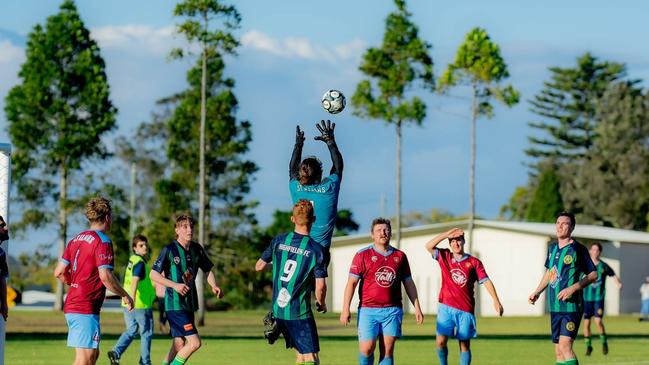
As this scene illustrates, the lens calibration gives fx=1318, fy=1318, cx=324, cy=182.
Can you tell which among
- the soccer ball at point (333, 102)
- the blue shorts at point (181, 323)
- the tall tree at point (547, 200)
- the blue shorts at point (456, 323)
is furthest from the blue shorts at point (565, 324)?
the tall tree at point (547, 200)

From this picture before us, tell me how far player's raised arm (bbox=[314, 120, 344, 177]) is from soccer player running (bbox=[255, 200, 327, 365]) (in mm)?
1317

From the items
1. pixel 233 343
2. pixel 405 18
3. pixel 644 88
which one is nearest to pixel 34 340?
pixel 233 343

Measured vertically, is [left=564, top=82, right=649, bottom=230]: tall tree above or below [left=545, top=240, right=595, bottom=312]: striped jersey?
above

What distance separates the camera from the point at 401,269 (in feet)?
49.5

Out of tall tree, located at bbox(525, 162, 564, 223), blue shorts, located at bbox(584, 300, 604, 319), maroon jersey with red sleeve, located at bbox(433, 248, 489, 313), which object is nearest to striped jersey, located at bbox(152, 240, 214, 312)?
maroon jersey with red sleeve, located at bbox(433, 248, 489, 313)

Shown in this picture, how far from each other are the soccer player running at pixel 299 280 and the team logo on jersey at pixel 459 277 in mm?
4666

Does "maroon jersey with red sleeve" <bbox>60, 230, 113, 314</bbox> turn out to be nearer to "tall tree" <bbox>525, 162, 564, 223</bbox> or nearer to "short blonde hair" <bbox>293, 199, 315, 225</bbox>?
"short blonde hair" <bbox>293, 199, 315, 225</bbox>

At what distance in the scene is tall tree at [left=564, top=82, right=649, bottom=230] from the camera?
9975 centimetres

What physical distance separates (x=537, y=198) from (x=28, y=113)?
127ft

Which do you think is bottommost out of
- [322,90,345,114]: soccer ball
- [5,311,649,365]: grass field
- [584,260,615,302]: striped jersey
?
[5,311,649,365]: grass field

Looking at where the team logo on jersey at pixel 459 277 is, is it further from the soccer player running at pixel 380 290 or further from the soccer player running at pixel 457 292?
the soccer player running at pixel 380 290

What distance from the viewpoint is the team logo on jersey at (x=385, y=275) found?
15000mm

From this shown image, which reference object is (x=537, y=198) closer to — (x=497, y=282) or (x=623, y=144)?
(x=623, y=144)

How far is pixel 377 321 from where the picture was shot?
15172mm
